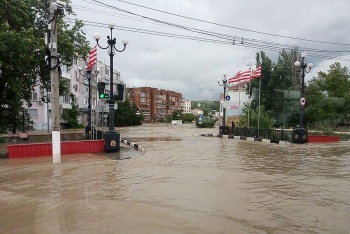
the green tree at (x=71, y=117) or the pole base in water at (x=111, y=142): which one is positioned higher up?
the green tree at (x=71, y=117)

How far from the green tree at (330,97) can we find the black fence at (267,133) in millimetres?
15916

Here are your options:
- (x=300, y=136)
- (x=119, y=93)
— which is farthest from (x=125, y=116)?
(x=119, y=93)

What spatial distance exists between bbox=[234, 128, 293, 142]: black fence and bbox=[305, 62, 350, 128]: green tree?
15916 millimetres

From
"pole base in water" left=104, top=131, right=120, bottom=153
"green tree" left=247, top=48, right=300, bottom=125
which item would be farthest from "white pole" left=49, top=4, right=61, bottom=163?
"green tree" left=247, top=48, right=300, bottom=125

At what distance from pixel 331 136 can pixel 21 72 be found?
2262cm

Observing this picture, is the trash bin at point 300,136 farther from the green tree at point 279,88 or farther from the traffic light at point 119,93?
the green tree at point 279,88

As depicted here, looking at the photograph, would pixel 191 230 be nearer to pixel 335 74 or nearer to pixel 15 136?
pixel 15 136

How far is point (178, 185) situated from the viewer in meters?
8.09

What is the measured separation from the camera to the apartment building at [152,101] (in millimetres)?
124250

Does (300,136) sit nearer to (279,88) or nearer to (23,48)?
(23,48)

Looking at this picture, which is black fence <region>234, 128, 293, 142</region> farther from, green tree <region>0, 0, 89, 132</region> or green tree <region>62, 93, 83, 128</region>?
green tree <region>62, 93, 83, 128</region>

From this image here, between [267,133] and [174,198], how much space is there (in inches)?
768

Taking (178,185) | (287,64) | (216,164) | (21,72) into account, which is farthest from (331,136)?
(287,64)

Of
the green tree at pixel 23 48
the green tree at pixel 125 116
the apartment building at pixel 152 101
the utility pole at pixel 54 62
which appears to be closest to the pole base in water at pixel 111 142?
the utility pole at pixel 54 62
